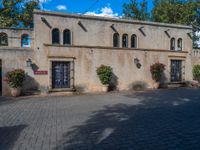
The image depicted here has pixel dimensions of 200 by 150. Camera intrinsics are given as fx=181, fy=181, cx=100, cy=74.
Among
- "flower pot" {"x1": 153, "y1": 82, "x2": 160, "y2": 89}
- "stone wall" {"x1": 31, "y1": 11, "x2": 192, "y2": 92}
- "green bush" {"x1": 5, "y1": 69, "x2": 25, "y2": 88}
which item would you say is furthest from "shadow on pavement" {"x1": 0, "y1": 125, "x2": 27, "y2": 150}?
"flower pot" {"x1": 153, "y1": 82, "x2": 160, "y2": 89}

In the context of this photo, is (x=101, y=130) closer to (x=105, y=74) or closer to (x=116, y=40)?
(x=105, y=74)

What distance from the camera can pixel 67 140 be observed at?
458 cm

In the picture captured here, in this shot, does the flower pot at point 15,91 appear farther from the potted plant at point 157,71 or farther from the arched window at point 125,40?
the potted plant at point 157,71

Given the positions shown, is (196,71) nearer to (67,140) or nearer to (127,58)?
(127,58)

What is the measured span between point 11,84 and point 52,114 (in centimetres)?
586

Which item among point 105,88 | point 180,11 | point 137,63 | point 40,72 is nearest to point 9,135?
point 40,72

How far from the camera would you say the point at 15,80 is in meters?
11.5

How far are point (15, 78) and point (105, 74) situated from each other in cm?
610

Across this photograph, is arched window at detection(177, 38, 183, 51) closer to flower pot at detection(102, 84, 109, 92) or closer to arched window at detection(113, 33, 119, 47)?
arched window at detection(113, 33, 119, 47)

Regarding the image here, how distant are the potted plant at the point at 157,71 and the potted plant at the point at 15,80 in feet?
33.3

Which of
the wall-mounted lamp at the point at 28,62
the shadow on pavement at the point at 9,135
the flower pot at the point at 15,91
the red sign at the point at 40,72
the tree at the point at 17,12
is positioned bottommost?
the shadow on pavement at the point at 9,135

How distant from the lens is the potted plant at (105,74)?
13.5 metres

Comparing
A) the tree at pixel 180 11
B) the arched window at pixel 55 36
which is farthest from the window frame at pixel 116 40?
the tree at pixel 180 11

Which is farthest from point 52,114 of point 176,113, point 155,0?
point 155,0
